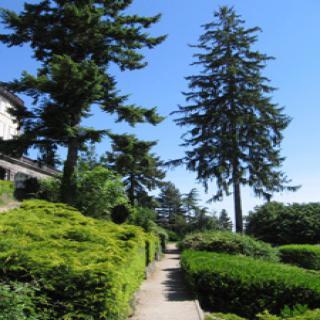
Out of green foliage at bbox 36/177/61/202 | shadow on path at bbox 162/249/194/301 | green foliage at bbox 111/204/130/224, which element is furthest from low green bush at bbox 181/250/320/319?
green foliage at bbox 36/177/61/202

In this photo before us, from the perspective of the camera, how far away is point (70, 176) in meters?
18.5

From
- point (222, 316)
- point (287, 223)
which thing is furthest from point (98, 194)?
point (287, 223)

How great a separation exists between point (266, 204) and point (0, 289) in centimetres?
2618

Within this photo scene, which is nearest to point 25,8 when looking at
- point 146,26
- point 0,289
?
point 146,26

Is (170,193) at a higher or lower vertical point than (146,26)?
lower

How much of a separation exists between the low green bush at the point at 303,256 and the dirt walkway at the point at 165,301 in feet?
29.9

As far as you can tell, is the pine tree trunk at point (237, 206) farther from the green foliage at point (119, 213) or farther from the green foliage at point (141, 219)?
the green foliage at point (119, 213)

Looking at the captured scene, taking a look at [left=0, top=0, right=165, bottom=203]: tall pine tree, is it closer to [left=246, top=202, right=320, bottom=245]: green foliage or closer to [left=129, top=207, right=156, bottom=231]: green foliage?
[left=129, top=207, right=156, bottom=231]: green foliage

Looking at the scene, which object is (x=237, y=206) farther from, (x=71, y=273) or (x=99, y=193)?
(x=71, y=273)

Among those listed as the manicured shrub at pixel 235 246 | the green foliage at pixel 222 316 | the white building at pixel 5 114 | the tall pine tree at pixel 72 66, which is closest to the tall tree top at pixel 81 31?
the tall pine tree at pixel 72 66

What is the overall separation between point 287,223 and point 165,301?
19.5 m

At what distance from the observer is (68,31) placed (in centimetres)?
1969

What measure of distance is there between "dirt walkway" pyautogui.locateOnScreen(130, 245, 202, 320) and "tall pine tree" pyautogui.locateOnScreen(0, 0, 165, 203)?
7402 mm

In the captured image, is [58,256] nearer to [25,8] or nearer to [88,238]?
[88,238]
